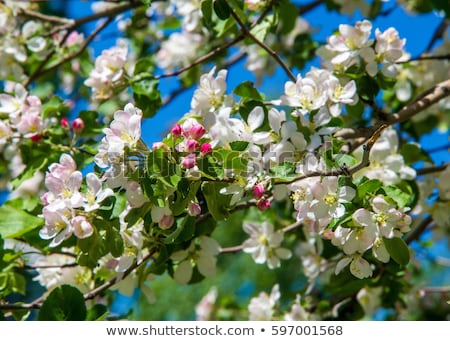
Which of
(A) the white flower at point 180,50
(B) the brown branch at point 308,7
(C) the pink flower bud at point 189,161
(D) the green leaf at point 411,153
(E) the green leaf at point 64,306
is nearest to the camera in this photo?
(C) the pink flower bud at point 189,161

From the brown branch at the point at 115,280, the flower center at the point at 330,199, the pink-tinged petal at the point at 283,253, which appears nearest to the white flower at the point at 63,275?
the brown branch at the point at 115,280

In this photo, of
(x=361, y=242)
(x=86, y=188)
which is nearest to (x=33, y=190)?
(x=86, y=188)

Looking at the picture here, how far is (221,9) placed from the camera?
1.67 m

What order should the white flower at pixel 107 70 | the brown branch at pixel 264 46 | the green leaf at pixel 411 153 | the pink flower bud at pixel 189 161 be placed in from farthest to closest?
the green leaf at pixel 411 153 < the white flower at pixel 107 70 < the brown branch at pixel 264 46 < the pink flower bud at pixel 189 161

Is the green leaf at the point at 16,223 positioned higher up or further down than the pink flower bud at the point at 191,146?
higher up

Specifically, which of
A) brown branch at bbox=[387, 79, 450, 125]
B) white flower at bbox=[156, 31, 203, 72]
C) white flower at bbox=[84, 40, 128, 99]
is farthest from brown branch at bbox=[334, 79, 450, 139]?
white flower at bbox=[156, 31, 203, 72]

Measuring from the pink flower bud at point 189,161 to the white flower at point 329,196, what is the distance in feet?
0.79

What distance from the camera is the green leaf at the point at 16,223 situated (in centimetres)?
163

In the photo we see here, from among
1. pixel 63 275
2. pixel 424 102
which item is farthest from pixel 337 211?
pixel 63 275

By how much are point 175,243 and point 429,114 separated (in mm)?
1409

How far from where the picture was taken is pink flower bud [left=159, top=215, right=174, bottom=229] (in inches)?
55.4

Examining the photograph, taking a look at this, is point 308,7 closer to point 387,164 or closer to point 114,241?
point 387,164

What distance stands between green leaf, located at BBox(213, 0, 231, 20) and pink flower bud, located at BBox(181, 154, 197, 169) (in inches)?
20.0

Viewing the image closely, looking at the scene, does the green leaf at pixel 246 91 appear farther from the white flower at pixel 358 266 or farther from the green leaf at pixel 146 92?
the white flower at pixel 358 266
